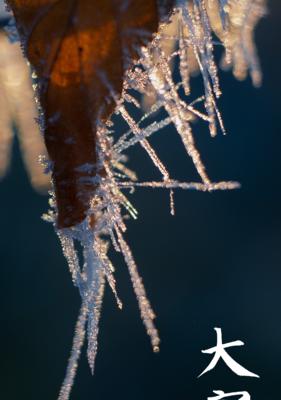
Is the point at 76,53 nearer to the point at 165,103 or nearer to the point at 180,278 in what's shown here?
the point at 165,103

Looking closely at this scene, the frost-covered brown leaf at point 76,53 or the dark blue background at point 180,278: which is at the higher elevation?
the frost-covered brown leaf at point 76,53

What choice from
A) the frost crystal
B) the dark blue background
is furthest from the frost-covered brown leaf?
the dark blue background

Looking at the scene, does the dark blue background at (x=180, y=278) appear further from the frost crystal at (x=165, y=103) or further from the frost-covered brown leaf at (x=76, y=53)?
the frost-covered brown leaf at (x=76, y=53)

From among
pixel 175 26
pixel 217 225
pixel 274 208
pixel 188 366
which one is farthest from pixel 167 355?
pixel 175 26

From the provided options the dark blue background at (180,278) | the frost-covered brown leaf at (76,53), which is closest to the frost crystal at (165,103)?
the frost-covered brown leaf at (76,53)

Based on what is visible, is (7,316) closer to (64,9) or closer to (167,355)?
(167,355)

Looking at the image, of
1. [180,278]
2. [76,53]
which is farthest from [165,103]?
[180,278]

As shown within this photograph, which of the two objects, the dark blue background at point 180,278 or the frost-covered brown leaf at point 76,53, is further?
the dark blue background at point 180,278

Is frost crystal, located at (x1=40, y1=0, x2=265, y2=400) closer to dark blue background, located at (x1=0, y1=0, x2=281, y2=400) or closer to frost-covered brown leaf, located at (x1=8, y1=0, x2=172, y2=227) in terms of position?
frost-covered brown leaf, located at (x1=8, y1=0, x2=172, y2=227)
